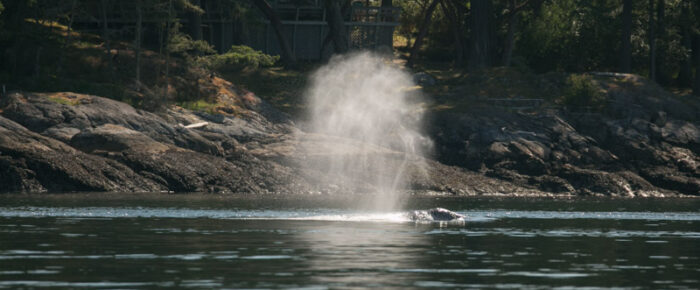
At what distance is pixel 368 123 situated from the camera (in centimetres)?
7912

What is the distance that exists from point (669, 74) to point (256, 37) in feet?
119

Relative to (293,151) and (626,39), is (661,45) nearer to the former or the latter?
(626,39)

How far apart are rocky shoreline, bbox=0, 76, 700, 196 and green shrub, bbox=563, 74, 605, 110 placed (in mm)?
1374

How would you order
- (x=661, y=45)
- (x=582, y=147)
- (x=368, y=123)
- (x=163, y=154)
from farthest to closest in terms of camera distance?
1. (x=661, y=45)
2. (x=368, y=123)
3. (x=582, y=147)
4. (x=163, y=154)

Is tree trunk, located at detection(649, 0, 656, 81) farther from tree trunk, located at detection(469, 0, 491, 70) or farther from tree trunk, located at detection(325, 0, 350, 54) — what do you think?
tree trunk, located at detection(325, 0, 350, 54)

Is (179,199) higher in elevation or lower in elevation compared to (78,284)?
lower

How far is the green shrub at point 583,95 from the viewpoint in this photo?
82.8 metres

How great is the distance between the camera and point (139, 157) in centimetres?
6194

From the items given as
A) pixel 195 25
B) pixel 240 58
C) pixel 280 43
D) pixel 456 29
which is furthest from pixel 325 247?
pixel 456 29

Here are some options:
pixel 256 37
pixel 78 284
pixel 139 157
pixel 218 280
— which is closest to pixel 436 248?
pixel 218 280

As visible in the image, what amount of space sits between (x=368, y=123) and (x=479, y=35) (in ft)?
59.5

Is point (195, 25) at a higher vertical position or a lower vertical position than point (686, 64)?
higher

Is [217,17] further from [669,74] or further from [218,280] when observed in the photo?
[218,280]

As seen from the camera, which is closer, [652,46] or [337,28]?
[652,46]
